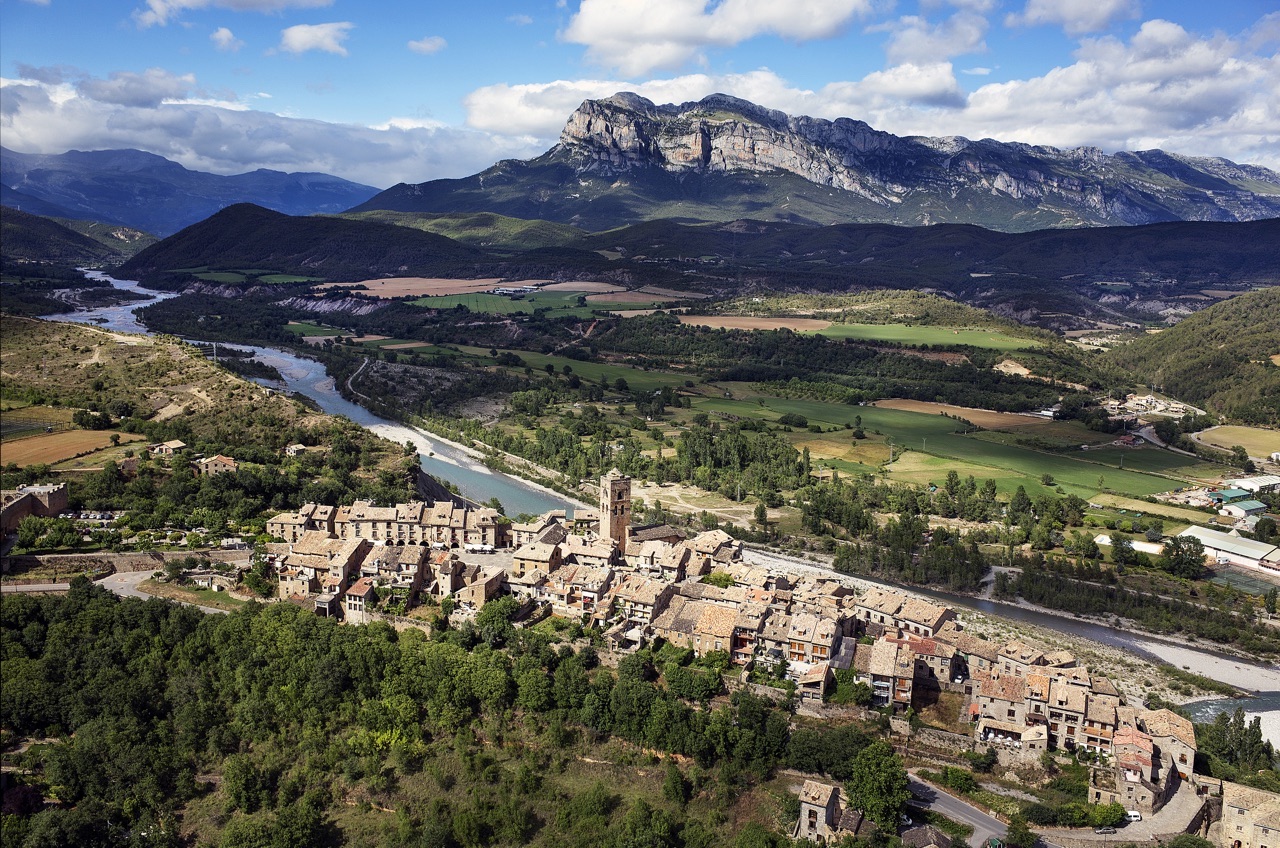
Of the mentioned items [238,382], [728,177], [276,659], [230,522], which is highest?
[728,177]

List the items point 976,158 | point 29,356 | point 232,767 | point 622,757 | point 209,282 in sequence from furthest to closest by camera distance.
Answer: point 976,158
point 209,282
point 29,356
point 622,757
point 232,767

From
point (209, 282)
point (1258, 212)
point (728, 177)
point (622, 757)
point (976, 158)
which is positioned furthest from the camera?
point (1258, 212)

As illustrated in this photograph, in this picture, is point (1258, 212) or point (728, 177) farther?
point (1258, 212)

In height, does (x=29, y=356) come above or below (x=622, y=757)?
above

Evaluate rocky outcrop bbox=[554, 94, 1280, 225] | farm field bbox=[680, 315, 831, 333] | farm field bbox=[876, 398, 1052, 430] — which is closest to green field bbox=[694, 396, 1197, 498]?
farm field bbox=[876, 398, 1052, 430]

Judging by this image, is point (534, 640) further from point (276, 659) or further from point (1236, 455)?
point (1236, 455)

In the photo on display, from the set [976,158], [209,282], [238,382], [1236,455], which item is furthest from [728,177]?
[238,382]

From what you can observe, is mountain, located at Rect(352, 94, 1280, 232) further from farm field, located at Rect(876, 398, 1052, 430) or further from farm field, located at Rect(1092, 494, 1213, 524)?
farm field, located at Rect(1092, 494, 1213, 524)
